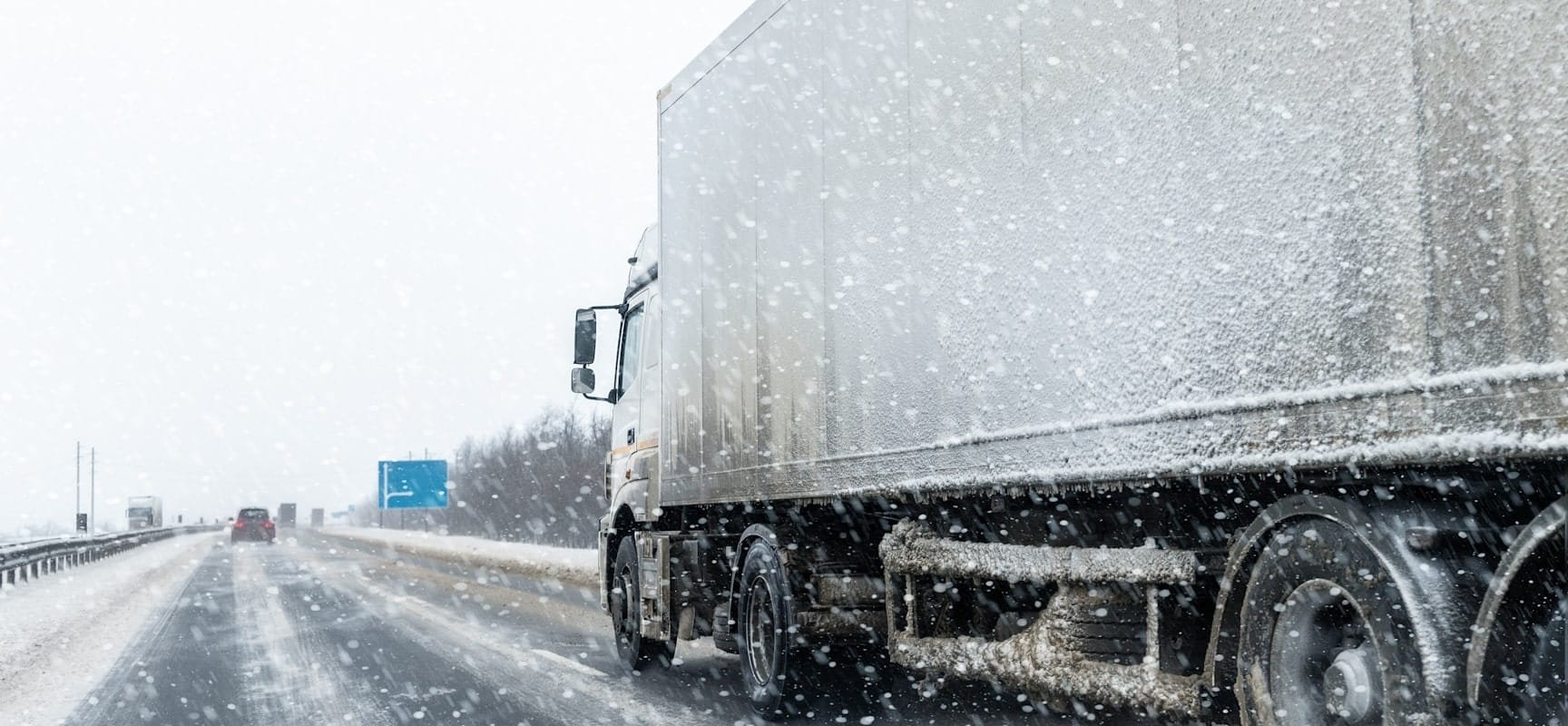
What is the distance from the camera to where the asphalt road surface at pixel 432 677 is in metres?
7.55

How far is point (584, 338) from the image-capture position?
10227mm

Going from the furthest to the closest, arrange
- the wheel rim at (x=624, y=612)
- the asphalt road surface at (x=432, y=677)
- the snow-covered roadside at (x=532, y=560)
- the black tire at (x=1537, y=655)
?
the snow-covered roadside at (x=532, y=560)
the wheel rim at (x=624, y=612)
the asphalt road surface at (x=432, y=677)
the black tire at (x=1537, y=655)

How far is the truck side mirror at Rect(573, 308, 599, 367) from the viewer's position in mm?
10211

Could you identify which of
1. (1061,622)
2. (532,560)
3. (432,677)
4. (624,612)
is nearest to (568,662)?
(624,612)

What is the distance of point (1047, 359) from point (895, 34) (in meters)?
1.78

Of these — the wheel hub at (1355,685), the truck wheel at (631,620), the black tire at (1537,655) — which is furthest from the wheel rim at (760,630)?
the black tire at (1537,655)

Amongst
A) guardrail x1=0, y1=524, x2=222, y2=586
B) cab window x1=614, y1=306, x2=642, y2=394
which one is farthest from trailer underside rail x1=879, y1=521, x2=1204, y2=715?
guardrail x1=0, y1=524, x2=222, y2=586

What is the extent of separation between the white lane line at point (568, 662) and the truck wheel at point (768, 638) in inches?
67.8

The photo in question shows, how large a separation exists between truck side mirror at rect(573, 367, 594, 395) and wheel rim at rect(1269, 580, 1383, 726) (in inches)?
274

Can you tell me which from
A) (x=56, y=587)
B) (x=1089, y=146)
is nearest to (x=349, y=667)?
(x=1089, y=146)

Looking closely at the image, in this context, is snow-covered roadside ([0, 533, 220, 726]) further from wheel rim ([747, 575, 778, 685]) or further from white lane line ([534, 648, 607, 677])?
wheel rim ([747, 575, 778, 685])

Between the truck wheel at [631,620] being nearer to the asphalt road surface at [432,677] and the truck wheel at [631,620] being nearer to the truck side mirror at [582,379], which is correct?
the asphalt road surface at [432,677]

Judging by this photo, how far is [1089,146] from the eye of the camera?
4.54m

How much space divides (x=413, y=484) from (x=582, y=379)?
2662 centimetres
